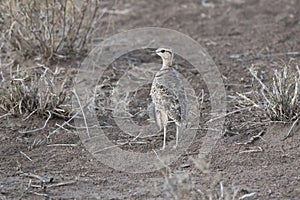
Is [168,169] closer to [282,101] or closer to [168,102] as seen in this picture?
[168,102]

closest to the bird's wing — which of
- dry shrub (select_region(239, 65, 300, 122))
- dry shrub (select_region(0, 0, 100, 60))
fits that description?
dry shrub (select_region(239, 65, 300, 122))

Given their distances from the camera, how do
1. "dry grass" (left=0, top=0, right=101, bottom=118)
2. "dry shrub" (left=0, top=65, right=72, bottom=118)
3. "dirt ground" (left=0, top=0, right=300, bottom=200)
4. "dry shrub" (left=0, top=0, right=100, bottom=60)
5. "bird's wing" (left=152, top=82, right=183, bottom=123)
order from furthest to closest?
"dry shrub" (left=0, top=0, right=100, bottom=60), "dry grass" (left=0, top=0, right=101, bottom=118), "dry shrub" (left=0, top=65, right=72, bottom=118), "bird's wing" (left=152, top=82, right=183, bottom=123), "dirt ground" (left=0, top=0, right=300, bottom=200)

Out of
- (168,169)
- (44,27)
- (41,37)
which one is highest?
(44,27)

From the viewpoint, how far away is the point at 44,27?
24.4 feet

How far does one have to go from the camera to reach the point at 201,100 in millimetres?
6652

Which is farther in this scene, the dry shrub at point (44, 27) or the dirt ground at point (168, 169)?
the dry shrub at point (44, 27)

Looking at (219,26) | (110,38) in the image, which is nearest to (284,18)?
(219,26)

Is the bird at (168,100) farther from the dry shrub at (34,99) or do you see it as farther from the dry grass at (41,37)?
the dry grass at (41,37)

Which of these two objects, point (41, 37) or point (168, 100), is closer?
point (168, 100)

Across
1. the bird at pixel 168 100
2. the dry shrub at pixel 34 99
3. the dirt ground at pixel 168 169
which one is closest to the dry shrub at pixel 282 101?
the dirt ground at pixel 168 169

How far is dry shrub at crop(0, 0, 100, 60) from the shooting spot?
7.23 m

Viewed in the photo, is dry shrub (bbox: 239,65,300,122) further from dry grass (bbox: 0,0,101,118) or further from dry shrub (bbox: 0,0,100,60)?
dry shrub (bbox: 0,0,100,60)

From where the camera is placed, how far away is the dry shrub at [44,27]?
23.7 feet

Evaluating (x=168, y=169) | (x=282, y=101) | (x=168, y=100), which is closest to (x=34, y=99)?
(x=168, y=100)
